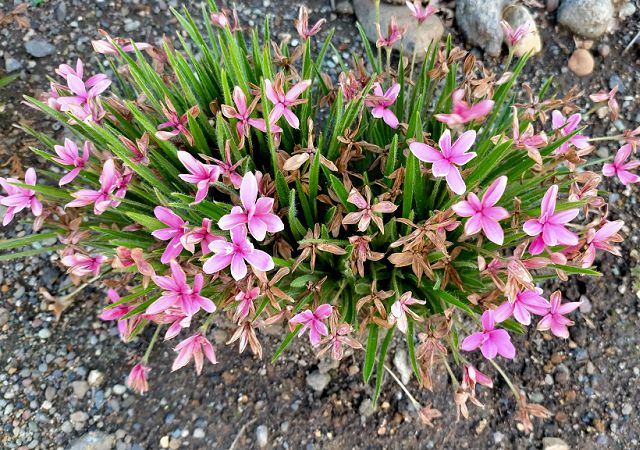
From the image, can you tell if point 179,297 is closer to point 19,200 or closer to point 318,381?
point 19,200

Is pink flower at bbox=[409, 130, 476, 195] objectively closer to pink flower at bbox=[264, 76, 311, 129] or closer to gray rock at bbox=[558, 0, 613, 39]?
pink flower at bbox=[264, 76, 311, 129]

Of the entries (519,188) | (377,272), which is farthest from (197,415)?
(519,188)

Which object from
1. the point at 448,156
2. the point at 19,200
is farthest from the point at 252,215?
the point at 19,200

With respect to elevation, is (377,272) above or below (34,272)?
A: above

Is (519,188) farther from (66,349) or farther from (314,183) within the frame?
(66,349)

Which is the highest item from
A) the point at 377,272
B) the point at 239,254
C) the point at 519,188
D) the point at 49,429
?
the point at 239,254

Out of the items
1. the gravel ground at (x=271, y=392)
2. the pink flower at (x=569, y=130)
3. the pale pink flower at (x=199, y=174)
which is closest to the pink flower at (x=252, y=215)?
the pale pink flower at (x=199, y=174)
